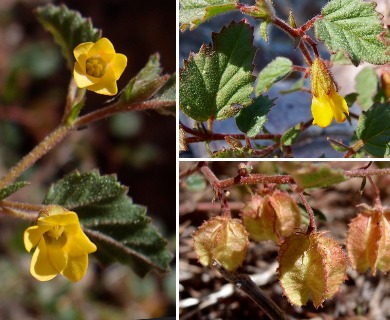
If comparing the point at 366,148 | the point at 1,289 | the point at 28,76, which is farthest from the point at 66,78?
the point at 366,148

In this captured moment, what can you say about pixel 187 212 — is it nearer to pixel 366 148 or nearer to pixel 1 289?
pixel 366 148

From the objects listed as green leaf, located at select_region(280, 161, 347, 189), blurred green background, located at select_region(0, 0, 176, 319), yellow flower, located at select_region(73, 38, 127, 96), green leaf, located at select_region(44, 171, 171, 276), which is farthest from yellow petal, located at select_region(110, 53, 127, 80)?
blurred green background, located at select_region(0, 0, 176, 319)

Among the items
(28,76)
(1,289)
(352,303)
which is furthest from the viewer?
(28,76)

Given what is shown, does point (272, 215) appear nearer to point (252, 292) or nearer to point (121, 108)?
point (252, 292)

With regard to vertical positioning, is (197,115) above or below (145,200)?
above

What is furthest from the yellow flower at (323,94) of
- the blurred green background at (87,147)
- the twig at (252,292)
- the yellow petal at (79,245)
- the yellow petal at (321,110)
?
the blurred green background at (87,147)

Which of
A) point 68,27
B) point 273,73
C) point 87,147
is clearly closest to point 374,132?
point 273,73

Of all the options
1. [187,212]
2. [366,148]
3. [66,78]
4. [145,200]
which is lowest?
[145,200]

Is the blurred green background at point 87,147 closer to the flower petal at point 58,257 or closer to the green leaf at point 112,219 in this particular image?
the green leaf at point 112,219
